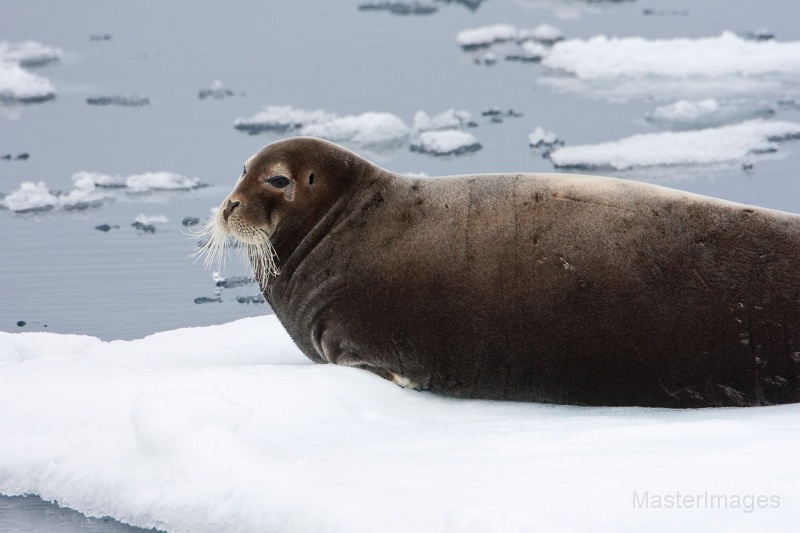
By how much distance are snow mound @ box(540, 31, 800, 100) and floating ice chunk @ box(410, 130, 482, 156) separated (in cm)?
250

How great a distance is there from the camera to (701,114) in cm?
1091

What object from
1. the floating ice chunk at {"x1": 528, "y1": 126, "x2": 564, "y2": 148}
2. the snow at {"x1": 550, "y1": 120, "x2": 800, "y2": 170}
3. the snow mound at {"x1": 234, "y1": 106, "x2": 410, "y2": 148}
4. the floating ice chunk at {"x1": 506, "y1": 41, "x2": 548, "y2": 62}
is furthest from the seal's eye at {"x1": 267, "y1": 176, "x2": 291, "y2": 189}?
the floating ice chunk at {"x1": 506, "y1": 41, "x2": 548, "y2": 62}

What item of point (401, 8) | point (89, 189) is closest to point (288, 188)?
point (89, 189)

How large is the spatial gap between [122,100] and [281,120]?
1.98 meters

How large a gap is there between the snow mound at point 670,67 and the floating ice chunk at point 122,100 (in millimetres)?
4294

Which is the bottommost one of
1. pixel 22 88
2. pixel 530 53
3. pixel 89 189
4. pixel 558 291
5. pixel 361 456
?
pixel 89 189

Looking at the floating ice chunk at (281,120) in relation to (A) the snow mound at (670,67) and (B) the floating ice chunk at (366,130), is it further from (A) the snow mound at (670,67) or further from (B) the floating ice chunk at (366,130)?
(A) the snow mound at (670,67)

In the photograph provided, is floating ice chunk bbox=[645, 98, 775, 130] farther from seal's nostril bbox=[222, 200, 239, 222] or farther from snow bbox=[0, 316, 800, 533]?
snow bbox=[0, 316, 800, 533]

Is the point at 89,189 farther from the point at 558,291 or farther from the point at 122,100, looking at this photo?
the point at 558,291

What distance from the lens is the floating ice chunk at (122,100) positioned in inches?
447

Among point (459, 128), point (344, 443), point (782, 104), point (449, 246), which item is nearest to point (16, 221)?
point (459, 128)

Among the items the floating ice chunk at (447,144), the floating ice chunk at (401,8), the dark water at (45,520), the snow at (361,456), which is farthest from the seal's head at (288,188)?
the floating ice chunk at (401,8)

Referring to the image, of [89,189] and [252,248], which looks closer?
[252,248]

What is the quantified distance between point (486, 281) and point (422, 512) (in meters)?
1.54
